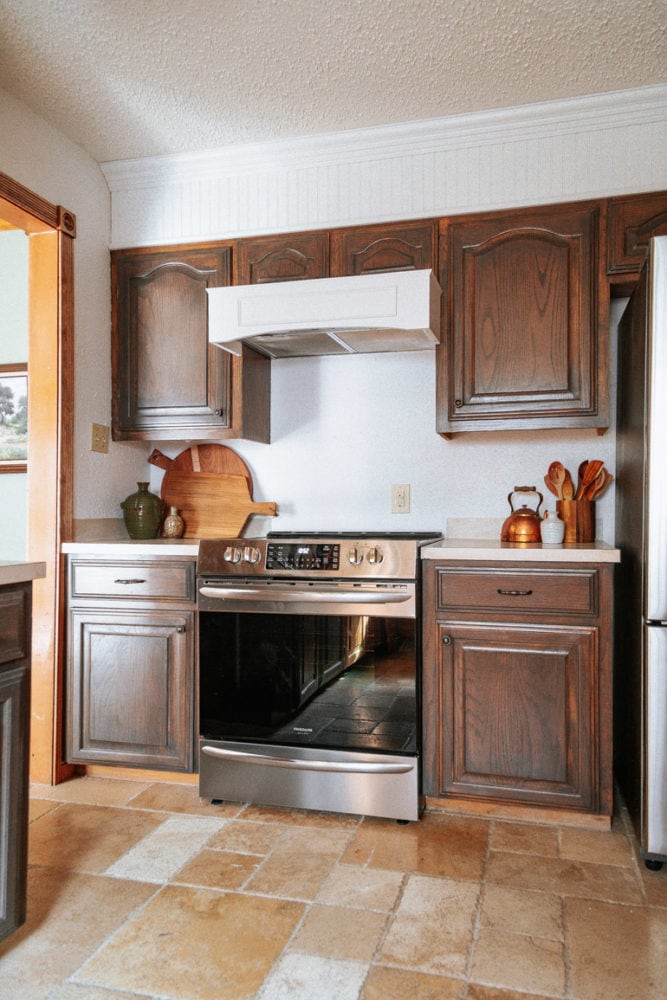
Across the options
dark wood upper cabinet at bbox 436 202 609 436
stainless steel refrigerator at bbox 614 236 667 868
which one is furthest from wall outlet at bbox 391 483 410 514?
stainless steel refrigerator at bbox 614 236 667 868

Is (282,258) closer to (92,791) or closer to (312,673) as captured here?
(312,673)

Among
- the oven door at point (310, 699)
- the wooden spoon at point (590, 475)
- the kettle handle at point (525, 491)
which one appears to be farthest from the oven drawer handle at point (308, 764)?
the wooden spoon at point (590, 475)

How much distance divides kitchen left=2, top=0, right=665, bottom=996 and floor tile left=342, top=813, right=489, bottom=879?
1134 millimetres

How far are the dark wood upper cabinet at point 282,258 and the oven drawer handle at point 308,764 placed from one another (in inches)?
71.5

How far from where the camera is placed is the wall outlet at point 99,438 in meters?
2.99

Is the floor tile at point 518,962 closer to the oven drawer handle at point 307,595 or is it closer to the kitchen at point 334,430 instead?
the oven drawer handle at point 307,595

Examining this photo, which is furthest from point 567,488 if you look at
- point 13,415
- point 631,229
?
point 13,415

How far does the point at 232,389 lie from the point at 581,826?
2.03 m

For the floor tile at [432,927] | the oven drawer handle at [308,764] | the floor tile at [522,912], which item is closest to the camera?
the floor tile at [432,927]

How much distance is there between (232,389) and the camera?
9.73 feet

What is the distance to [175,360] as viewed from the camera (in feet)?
10.00

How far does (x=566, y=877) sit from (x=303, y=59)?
2.61 metres

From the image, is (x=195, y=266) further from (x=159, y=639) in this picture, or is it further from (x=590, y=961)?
(x=590, y=961)

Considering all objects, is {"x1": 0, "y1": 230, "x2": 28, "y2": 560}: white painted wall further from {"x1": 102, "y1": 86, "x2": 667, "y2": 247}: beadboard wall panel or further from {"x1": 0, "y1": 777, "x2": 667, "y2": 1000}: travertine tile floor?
{"x1": 0, "y1": 777, "x2": 667, "y2": 1000}: travertine tile floor
